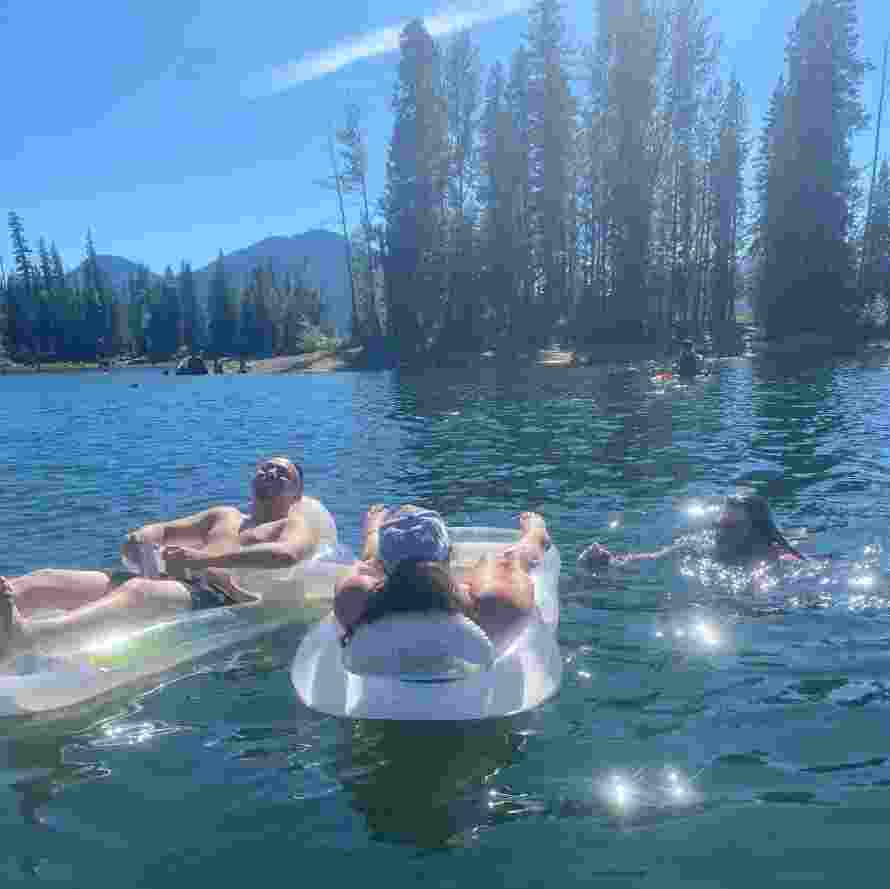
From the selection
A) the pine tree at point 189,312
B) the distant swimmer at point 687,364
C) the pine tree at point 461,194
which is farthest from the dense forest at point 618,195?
the pine tree at point 189,312

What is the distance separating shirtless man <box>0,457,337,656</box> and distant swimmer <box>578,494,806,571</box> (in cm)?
234

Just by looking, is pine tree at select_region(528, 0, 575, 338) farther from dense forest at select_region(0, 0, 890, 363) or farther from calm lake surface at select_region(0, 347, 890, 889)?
calm lake surface at select_region(0, 347, 890, 889)

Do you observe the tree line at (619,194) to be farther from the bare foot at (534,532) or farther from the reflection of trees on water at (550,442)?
the bare foot at (534,532)

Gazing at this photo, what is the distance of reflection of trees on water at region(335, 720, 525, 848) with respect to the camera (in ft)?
10.9

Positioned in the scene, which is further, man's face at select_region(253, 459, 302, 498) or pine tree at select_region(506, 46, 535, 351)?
pine tree at select_region(506, 46, 535, 351)

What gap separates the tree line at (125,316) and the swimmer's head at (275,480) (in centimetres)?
7900

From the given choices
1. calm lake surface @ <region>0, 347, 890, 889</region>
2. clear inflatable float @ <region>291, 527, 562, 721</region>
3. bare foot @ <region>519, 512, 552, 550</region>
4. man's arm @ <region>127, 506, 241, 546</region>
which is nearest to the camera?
calm lake surface @ <region>0, 347, 890, 889</region>

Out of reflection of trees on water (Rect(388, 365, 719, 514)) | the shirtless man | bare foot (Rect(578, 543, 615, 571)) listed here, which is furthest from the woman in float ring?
reflection of trees on water (Rect(388, 365, 719, 514))

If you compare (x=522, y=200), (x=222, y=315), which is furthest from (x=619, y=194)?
(x=222, y=315)

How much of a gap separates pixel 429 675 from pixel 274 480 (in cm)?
331

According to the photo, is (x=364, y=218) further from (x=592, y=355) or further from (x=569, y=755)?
(x=569, y=755)

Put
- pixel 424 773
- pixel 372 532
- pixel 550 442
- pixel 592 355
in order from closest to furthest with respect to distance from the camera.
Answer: pixel 424 773, pixel 372 532, pixel 550 442, pixel 592 355

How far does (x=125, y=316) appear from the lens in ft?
311

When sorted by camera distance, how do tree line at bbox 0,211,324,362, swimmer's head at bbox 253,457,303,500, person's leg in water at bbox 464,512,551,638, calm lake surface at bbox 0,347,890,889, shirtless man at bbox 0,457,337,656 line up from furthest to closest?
tree line at bbox 0,211,324,362, swimmer's head at bbox 253,457,303,500, shirtless man at bbox 0,457,337,656, person's leg in water at bbox 464,512,551,638, calm lake surface at bbox 0,347,890,889
